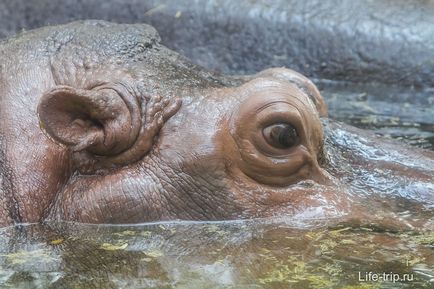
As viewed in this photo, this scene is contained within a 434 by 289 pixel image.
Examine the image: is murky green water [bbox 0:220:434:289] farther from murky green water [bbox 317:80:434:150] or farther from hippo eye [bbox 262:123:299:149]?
murky green water [bbox 317:80:434:150]

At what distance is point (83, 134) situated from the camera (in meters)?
3.98

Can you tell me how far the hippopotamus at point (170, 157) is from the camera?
12.8 feet

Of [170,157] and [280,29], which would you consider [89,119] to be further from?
[280,29]

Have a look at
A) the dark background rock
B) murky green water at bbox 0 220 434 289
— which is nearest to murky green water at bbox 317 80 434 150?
the dark background rock

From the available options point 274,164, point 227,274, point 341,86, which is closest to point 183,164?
point 274,164

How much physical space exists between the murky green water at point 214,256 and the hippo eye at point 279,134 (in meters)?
0.38

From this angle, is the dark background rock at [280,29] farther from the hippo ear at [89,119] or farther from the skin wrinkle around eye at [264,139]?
the hippo ear at [89,119]

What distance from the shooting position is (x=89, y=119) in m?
4.02

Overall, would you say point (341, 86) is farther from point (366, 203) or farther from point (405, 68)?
point (366, 203)

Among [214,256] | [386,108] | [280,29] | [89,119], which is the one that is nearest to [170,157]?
[89,119]

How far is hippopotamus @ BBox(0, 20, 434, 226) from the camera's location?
3895 mm

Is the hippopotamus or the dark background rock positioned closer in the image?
the hippopotamus

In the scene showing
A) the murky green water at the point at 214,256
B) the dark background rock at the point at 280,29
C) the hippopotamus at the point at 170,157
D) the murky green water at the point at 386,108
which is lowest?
the murky green water at the point at 214,256

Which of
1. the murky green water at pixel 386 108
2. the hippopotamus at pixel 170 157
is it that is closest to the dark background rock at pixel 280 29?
the murky green water at pixel 386 108
